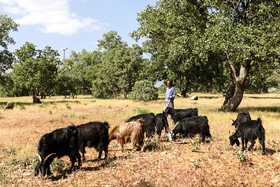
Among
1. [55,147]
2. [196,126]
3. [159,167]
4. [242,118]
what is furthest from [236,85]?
[55,147]

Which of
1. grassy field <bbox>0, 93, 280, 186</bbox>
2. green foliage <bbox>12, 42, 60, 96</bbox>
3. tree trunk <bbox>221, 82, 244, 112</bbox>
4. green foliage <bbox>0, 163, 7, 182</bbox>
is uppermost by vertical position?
green foliage <bbox>12, 42, 60, 96</bbox>

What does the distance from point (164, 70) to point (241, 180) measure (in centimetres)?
4075

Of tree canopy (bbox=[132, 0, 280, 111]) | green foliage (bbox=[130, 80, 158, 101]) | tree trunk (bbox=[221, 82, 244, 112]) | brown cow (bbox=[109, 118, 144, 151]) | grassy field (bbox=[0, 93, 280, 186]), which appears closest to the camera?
grassy field (bbox=[0, 93, 280, 186])

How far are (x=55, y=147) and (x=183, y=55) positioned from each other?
1423 centimetres

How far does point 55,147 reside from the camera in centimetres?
613

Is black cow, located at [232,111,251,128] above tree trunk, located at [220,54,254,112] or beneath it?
beneath

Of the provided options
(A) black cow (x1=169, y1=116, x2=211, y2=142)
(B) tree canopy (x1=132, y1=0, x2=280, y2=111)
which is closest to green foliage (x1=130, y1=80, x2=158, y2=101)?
(B) tree canopy (x1=132, y1=0, x2=280, y2=111)

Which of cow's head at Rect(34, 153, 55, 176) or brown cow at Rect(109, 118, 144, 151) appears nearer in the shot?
cow's head at Rect(34, 153, 55, 176)

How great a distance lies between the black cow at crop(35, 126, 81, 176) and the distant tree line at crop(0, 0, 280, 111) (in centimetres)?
1183

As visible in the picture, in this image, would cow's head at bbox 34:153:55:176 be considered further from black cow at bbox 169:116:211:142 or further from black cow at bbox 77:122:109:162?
black cow at bbox 169:116:211:142

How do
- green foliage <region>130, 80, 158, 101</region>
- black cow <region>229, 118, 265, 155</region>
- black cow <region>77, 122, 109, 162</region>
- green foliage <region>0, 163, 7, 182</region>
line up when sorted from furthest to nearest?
green foliage <region>130, 80, 158, 101</region>, black cow <region>229, 118, 265, 155</region>, black cow <region>77, 122, 109, 162</region>, green foliage <region>0, 163, 7, 182</region>

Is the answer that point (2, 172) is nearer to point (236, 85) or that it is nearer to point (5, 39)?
point (236, 85)

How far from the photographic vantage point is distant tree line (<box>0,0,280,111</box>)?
14.6 metres

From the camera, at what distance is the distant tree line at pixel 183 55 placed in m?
14.6
